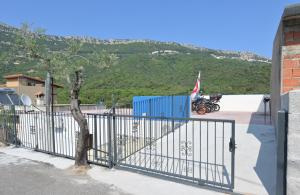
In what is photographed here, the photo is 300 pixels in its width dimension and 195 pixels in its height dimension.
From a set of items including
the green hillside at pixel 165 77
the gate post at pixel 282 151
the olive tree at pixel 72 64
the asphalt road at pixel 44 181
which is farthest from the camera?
the green hillside at pixel 165 77

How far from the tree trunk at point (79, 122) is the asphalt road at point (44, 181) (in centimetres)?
39

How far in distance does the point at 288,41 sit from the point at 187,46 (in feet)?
217

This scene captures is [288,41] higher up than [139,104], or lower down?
higher up

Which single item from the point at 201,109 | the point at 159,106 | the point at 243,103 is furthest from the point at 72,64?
the point at 243,103

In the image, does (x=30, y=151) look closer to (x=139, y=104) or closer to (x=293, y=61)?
(x=139, y=104)

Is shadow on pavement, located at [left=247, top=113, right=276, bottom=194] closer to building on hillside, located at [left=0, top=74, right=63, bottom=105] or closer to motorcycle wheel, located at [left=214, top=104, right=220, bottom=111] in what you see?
motorcycle wheel, located at [left=214, top=104, right=220, bottom=111]

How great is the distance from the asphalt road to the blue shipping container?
4851 millimetres

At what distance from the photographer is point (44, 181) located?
5086 millimetres

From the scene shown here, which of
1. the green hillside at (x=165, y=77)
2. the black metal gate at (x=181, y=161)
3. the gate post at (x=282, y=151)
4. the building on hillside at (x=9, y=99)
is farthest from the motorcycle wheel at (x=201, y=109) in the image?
the gate post at (x=282, y=151)

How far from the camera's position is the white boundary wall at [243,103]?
19750 mm

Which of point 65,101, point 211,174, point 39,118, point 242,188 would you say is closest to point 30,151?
point 39,118

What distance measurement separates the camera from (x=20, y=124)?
8555 mm

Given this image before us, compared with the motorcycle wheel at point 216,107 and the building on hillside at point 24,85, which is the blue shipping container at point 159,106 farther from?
the building on hillside at point 24,85

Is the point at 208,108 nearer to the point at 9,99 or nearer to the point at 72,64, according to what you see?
the point at 9,99
